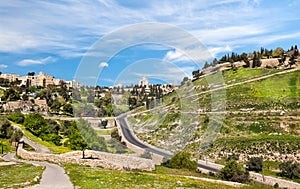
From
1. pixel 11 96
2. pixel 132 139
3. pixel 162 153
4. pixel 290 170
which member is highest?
pixel 11 96

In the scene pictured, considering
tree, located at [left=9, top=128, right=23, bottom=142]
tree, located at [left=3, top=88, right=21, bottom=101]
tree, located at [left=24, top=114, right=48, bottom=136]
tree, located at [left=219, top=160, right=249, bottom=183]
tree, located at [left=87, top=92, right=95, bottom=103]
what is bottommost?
tree, located at [left=219, top=160, right=249, bottom=183]

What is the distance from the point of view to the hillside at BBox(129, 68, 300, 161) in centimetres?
3825

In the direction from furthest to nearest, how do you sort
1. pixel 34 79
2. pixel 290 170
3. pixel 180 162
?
1. pixel 34 79
2. pixel 290 170
3. pixel 180 162

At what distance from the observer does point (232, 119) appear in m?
70.3

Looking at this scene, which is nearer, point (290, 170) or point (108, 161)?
point (108, 161)

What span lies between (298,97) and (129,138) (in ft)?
170

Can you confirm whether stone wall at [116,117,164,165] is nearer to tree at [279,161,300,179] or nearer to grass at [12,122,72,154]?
grass at [12,122,72,154]

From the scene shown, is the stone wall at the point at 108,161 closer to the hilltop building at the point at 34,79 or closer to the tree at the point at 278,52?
the tree at the point at 278,52

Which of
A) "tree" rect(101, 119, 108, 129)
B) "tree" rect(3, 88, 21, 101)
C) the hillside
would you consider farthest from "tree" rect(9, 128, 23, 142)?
"tree" rect(3, 88, 21, 101)

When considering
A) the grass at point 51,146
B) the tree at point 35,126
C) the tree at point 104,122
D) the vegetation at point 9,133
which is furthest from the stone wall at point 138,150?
the tree at point 35,126

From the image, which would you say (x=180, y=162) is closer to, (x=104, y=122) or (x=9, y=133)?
(x=104, y=122)

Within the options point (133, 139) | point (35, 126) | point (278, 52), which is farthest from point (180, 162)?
point (278, 52)

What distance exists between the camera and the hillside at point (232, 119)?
3825cm

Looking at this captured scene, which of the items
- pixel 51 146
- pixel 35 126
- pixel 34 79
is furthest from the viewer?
pixel 34 79
